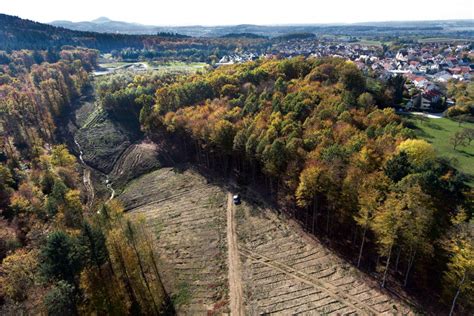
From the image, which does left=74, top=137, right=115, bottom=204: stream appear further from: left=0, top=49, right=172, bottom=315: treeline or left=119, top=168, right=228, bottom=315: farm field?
left=0, top=49, right=172, bottom=315: treeline

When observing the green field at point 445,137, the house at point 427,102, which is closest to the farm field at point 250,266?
the green field at point 445,137

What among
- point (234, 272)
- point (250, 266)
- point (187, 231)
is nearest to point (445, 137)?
point (250, 266)

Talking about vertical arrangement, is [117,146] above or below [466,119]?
below

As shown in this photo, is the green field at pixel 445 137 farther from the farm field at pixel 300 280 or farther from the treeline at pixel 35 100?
the treeline at pixel 35 100

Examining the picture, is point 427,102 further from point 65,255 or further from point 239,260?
point 65,255

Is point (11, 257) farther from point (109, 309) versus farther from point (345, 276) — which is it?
point (345, 276)

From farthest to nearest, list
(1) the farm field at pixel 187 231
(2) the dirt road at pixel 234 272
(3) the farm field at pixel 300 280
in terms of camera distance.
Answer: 1. (1) the farm field at pixel 187 231
2. (2) the dirt road at pixel 234 272
3. (3) the farm field at pixel 300 280

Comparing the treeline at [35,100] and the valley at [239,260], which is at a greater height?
the treeline at [35,100]

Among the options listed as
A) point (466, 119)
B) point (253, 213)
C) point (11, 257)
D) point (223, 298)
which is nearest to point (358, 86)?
point (466, 119)
